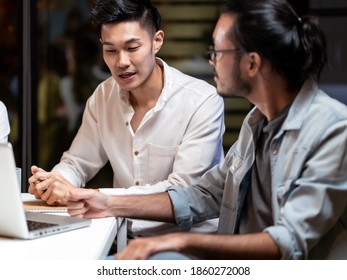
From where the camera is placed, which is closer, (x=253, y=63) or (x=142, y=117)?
(x=253, y=63)

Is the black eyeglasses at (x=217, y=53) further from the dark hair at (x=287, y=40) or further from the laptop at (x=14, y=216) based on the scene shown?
the laptop at (x=14, y=216)

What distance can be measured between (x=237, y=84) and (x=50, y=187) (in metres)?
0.65

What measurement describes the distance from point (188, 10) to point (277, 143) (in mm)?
3050

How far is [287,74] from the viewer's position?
186 centimetres

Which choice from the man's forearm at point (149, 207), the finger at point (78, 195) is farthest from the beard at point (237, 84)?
the finger at point (78, 195)

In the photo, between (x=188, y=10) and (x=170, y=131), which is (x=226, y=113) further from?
(x=170, y=131)

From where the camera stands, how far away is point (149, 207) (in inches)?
82.5

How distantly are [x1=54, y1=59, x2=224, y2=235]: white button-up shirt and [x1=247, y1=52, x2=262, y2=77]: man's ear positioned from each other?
2.16 ft

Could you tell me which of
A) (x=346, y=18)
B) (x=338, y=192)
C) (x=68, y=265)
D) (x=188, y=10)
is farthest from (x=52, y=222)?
(x=188, y=10)

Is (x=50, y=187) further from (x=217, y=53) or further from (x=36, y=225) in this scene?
(x=217, y=53)

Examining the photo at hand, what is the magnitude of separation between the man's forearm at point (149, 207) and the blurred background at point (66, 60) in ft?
6.71

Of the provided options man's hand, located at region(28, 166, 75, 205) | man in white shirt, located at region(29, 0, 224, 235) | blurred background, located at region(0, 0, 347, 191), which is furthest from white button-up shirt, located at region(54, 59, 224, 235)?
blurred background, located at region(0, 0, 347, 191)

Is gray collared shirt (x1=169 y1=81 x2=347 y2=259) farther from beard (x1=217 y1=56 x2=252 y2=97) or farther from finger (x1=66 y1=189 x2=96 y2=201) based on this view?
finger (x1=66 y1=189 x2=96 y2=201)

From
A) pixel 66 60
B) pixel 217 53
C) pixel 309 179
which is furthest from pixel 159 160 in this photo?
pixel 66 60
